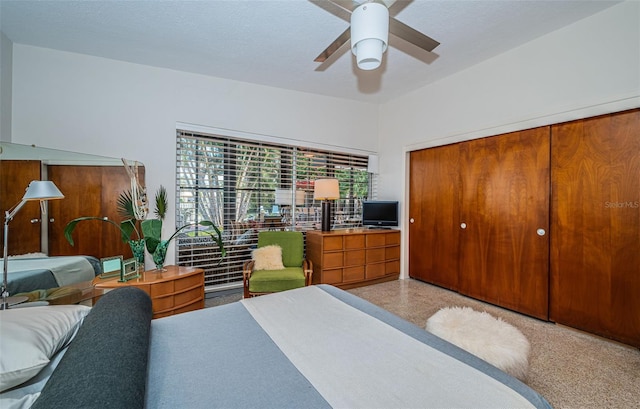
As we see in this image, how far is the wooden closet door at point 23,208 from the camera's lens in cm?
187

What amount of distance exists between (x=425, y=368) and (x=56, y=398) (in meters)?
1.21

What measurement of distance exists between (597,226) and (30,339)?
4000mm

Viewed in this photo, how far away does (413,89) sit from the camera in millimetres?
4207

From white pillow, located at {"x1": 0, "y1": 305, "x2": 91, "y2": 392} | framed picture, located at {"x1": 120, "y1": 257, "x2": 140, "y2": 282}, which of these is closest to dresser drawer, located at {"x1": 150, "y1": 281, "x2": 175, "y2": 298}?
framed picture, located at {"x1": 120, "y1": 257, "x2": 140, "y2": 282}

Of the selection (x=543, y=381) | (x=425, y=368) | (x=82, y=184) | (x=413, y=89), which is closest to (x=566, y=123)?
(x=413, y=89)

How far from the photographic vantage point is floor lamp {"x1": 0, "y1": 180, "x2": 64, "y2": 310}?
5.61ft

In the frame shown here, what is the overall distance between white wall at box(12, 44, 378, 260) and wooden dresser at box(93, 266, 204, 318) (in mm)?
984

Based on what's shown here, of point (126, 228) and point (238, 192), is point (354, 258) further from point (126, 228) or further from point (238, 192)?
point (126, 228)

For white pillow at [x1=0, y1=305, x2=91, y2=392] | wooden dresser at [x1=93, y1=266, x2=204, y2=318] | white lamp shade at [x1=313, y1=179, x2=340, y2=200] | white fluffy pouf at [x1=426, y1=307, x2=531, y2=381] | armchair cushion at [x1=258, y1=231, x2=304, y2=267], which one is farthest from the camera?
white lamp shade at [x1=313, y1=179, x2=340, y2=200]

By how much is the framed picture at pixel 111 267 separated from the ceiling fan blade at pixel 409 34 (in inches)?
112

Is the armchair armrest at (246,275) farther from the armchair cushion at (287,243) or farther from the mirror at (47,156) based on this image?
the mirror at (47,156)

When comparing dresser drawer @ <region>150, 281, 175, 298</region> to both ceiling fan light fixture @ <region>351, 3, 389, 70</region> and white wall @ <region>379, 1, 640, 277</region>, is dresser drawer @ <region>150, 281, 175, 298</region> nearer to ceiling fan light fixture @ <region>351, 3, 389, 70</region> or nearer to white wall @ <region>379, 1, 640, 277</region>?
ceiling fan light fixture @ <region>351, 3, 389, 70</region>

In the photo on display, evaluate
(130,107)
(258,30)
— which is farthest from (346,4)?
(130,107)

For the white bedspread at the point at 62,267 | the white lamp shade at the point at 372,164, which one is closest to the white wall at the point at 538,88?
the white lamp shade at the point at 372,164
